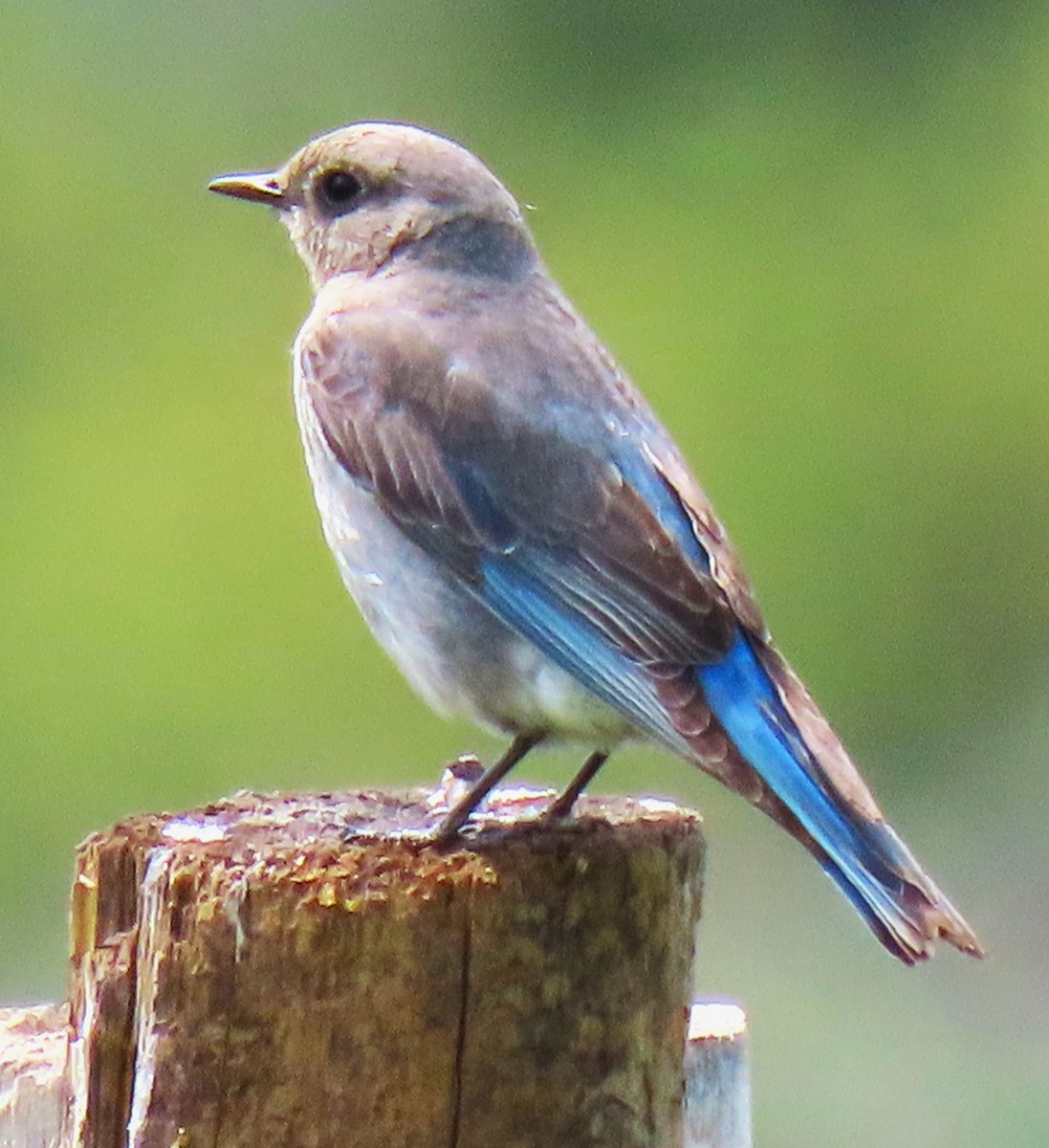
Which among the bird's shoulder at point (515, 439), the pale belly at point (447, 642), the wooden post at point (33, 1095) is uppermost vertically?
the bird's shoulder at point (515, 439)

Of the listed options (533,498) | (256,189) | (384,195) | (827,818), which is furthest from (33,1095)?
(256,189)

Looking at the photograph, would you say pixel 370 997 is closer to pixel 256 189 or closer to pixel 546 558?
pixel 546 558

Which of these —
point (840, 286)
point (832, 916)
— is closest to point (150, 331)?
point (840, 286)

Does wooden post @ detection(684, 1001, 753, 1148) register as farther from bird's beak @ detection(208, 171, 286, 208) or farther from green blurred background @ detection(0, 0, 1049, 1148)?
green blurred background @ detection(0, 0, 1049, 1148)

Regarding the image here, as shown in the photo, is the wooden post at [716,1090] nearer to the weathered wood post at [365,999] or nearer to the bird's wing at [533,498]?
the weathered wood post at [365,999]

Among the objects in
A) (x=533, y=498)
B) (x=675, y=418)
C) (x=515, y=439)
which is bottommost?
(x=533, y=498)

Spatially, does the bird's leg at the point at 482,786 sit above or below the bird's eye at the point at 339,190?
below

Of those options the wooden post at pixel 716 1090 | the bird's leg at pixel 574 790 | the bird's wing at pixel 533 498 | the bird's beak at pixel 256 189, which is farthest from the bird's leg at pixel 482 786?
the bird's beak at pixel 256 189
